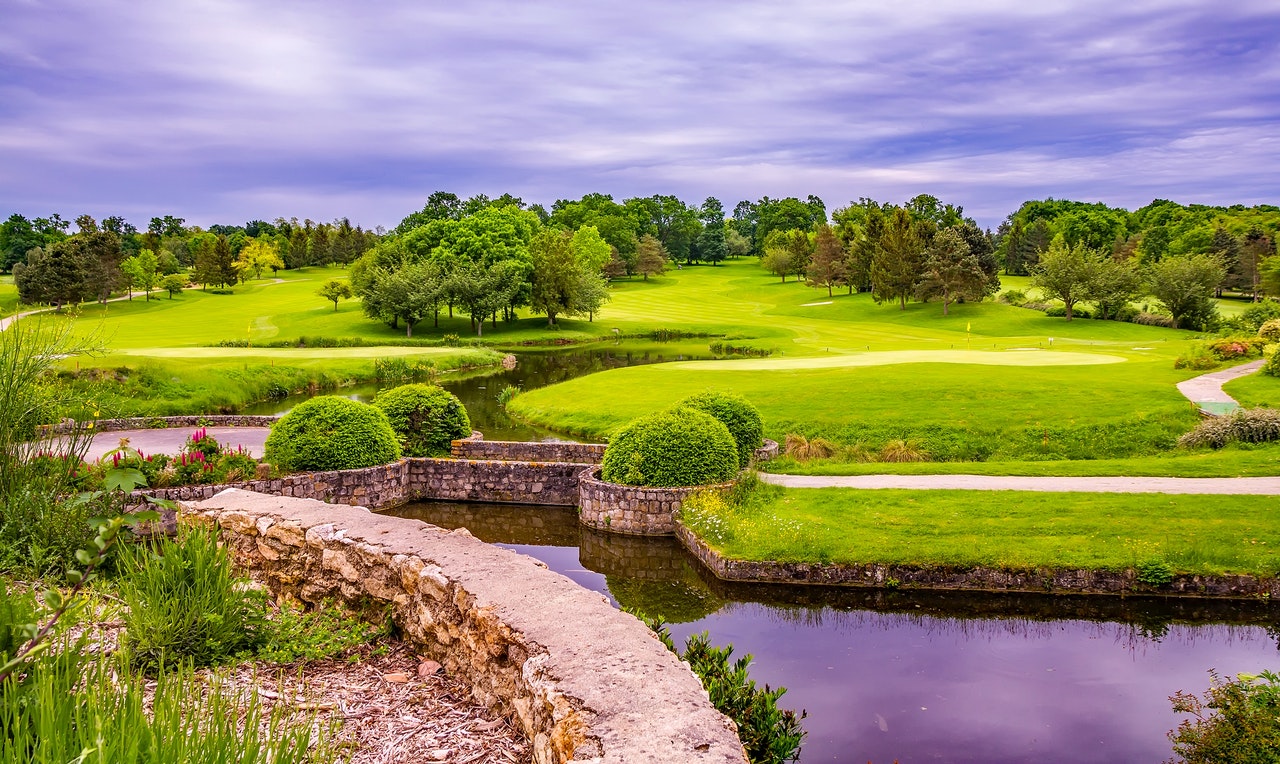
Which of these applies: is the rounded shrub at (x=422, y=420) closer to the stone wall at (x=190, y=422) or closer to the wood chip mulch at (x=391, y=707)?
the stone wall at (x=190, y=422)

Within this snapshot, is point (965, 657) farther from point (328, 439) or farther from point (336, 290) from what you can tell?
point (336, 290)

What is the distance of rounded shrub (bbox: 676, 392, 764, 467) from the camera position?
19.1 metres

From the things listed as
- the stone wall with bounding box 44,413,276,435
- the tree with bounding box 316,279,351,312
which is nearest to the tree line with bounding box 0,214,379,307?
the tree with bounding box 316,279,351,312

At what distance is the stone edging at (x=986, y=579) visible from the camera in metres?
12.4

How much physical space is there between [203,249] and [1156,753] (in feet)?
331

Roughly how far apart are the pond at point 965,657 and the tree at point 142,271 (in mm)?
81055

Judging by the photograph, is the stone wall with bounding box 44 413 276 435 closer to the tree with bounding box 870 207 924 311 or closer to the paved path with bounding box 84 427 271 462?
the paved path with bounding box 84 427 271 462

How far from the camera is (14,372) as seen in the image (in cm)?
774

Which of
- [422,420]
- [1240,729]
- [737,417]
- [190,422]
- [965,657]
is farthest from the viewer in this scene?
[190,422]

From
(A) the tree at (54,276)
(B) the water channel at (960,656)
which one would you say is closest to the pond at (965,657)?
(B) the water channel at (960,656)

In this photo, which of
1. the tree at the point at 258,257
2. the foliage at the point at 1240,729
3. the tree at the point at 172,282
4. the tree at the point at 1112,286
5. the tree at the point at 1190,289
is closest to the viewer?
the foliage at the point at 1240,729

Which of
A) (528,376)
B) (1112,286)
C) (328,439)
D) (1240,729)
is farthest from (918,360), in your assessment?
(1112,286)

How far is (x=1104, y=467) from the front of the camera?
59.9 ft

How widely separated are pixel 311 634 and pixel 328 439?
11952 mm
